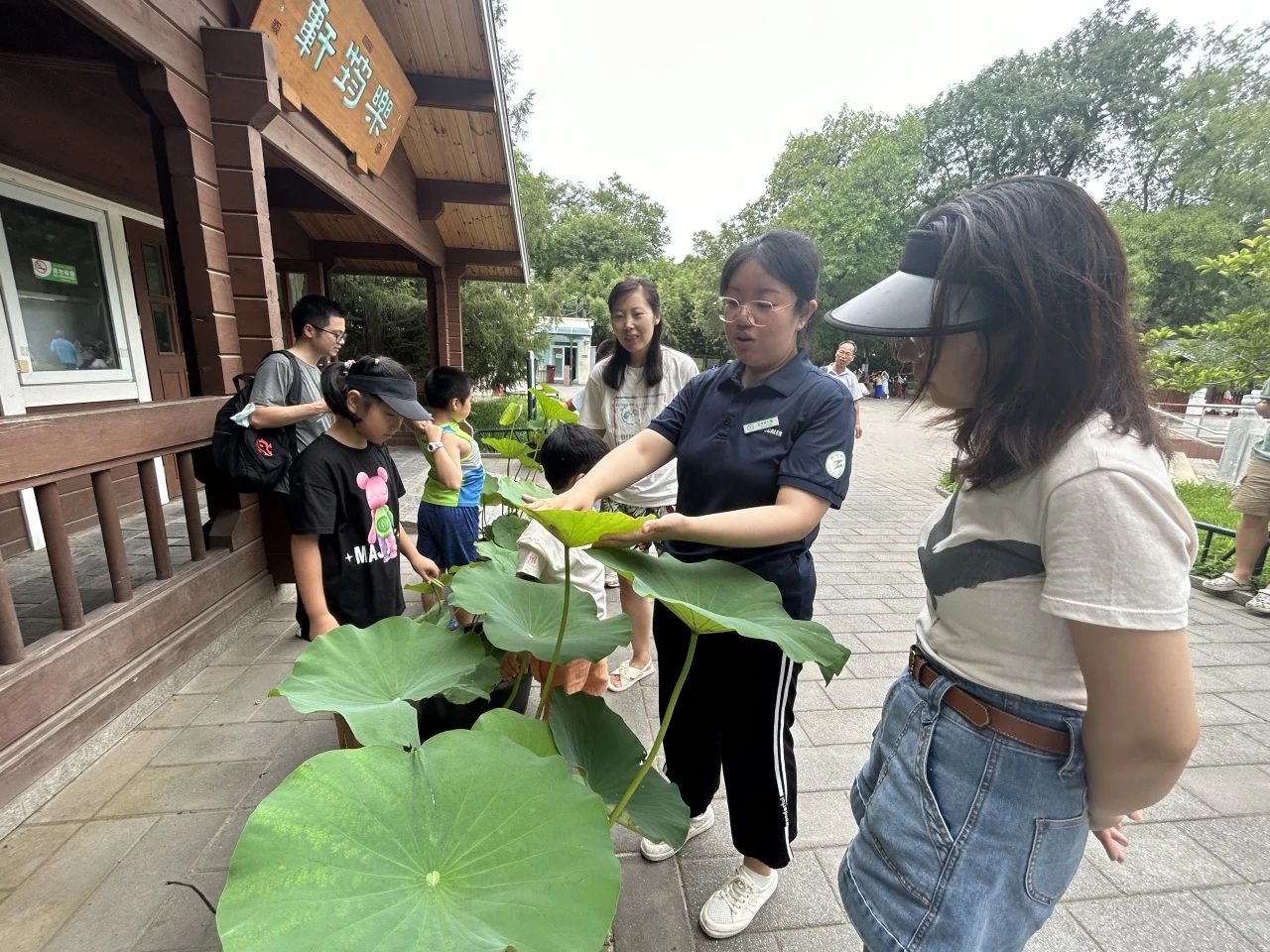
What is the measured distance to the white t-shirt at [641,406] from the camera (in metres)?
2.41

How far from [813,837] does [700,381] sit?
1400mm

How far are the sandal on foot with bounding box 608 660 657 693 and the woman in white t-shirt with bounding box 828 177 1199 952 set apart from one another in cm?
161

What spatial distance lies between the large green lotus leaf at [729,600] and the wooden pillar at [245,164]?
2.73 metres

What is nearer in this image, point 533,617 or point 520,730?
point 520,730

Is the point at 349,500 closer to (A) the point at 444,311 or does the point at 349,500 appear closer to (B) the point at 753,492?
(B) the point at 753,492

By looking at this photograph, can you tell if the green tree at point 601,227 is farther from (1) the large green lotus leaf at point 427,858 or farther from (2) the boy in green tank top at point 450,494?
(1) the large green lotus leaf at point 427,858

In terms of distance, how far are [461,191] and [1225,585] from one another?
22.5ft

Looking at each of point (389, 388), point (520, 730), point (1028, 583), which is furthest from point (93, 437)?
point (1028, 583)

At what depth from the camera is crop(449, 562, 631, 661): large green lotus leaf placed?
42.1 inches

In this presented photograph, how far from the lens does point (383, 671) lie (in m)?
1.13

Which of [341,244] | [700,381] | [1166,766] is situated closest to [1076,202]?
[1166,766]

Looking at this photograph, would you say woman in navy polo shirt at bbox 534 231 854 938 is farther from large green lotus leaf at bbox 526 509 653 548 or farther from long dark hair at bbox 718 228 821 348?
large green lotus leaf at bbox 526 509 653 548

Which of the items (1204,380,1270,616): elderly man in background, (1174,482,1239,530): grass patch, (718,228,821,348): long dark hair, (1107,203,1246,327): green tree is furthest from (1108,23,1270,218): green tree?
(718,228,821,348): long dark hair

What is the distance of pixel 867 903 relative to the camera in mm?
926
